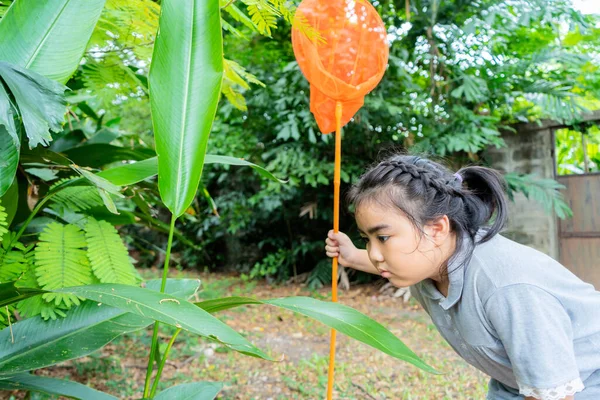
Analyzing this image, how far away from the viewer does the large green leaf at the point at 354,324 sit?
80 cm

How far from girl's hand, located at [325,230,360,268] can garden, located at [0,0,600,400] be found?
222 millimetres

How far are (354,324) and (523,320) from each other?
0.37m

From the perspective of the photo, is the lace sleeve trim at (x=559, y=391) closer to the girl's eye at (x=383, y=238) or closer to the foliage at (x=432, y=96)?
the girl's eye at (x=383, y=238)

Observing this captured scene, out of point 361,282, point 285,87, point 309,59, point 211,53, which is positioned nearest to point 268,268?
point 361,282

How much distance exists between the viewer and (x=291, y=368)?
2719 millimetres

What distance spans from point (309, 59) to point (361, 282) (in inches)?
143

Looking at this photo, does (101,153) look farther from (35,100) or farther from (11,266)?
(35,100)

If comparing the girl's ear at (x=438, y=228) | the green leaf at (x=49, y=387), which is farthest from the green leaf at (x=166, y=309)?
the girl's ear at (x=438, y=228)

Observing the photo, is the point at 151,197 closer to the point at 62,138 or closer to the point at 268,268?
the point at 62,138

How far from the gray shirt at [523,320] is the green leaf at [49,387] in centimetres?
79

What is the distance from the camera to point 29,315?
1.04 metres

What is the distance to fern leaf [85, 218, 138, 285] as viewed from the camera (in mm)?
1091

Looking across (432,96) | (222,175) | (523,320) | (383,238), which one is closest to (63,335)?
(383,238)

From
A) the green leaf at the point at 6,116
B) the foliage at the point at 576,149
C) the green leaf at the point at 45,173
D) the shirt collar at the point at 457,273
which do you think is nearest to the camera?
the green leaf at the point at 6,116
